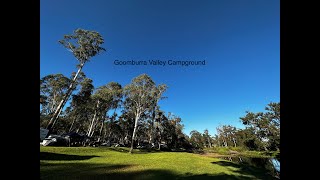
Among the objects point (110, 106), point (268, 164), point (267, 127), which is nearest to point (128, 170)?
point (268, 164)

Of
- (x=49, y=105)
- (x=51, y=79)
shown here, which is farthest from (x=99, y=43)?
(x=49, y=105)

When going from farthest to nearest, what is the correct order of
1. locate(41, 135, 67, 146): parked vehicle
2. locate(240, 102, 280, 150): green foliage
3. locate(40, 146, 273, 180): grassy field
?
locate(240, 102, 280, 150): green foliage < locate(41, 135, 67, 146): parked vehicle < locate(40, 146, 273, 180): grassy field

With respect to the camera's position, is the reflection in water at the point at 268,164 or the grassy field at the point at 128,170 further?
the reflection in water at the point at 268,164

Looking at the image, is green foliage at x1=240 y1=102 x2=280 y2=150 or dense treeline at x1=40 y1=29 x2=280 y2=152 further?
green foliage at x1=240 y1=102 x2=280 y2=150

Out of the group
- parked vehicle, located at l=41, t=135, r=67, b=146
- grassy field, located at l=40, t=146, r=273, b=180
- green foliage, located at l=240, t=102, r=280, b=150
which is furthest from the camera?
green foliage, located at l=240, t=102, r=280, b=150

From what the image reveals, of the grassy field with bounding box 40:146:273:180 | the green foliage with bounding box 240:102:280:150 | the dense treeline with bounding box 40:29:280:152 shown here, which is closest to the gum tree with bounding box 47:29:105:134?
the dense treeline with bounding box 40:29:280:152

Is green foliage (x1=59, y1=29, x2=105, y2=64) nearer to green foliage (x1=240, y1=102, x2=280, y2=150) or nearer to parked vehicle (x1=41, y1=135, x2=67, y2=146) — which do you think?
parked vehicle (x1=41, y1=135, x2=67, y2=146)

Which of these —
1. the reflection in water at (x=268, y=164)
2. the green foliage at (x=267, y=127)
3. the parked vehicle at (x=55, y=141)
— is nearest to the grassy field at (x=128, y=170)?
the reflection in water at (x=268, y=164)

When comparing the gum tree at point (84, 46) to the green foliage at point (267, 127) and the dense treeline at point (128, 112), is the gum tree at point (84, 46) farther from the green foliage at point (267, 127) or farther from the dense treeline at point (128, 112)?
the green foliage at point (267, 127)

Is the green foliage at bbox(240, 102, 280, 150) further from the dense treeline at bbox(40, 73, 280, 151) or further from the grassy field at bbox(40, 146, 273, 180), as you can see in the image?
the grassy field at bbox(40, 146, 273, 180)

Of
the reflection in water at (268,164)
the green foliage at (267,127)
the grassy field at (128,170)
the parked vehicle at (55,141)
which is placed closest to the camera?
the grassy field at (128,170)

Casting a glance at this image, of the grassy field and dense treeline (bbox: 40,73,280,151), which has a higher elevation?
dense treeline (bbox: 40,73,280,151)
